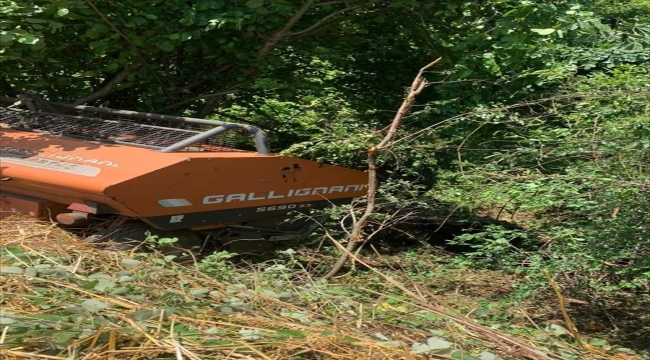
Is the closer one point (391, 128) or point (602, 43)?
point (391, 128)

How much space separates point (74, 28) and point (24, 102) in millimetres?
785

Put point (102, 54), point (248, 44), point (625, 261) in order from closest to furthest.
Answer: point (625, 261) < point (102, 54) < point (248, 44)

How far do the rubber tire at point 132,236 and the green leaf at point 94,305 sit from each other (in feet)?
5.82

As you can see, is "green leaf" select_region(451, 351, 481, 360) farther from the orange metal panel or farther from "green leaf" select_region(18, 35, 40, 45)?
"green leaf" select_region(18, 35, 40, 45)

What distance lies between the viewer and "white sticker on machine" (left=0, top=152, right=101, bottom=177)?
4516 mm

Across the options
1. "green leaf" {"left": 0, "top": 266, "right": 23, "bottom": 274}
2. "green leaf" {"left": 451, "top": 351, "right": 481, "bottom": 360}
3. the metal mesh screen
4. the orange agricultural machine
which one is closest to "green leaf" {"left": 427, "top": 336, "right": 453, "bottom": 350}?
"green leaf" {"left": 451, "top": 351, "right": 481, "bottom": 360}

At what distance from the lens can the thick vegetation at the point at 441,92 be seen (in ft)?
14.9

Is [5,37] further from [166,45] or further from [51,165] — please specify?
[166,45]

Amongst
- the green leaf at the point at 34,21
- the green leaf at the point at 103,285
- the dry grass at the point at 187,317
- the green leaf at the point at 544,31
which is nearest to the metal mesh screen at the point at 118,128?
the green leaf at the point at 34,21

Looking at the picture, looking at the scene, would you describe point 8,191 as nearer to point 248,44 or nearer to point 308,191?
point 308,191

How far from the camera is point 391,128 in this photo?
536 cm

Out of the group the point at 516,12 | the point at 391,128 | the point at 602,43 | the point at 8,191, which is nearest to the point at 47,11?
the point at 8,191

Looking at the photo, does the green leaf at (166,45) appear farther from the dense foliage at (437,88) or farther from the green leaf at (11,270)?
the green leaf at (11,270)

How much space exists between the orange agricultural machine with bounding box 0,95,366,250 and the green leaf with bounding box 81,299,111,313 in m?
1.74
